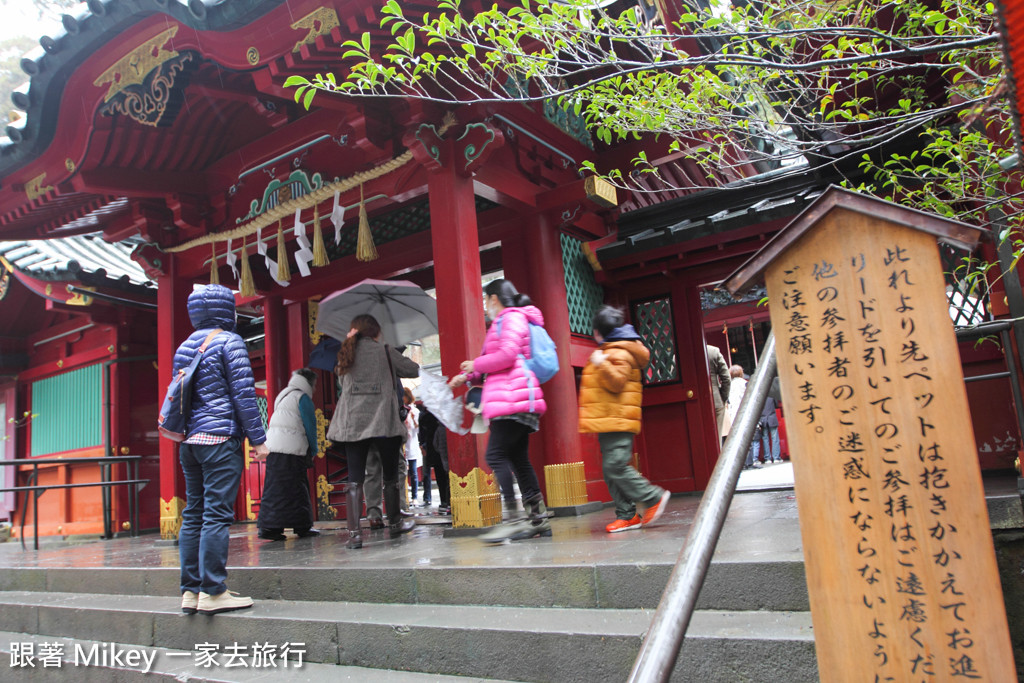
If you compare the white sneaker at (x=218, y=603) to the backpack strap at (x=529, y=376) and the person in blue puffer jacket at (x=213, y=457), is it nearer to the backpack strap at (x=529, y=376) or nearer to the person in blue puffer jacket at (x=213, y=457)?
the person in blue puffer jacket at (x=213, y=457)

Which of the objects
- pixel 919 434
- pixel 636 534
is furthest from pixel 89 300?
pixel 919 434

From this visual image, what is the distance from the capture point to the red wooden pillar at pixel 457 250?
17.8 ft

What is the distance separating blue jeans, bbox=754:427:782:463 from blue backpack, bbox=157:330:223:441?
1088 cm

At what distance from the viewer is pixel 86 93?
6656mm

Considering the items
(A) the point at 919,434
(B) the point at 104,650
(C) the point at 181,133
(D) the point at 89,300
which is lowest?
(B) the point at 104,650

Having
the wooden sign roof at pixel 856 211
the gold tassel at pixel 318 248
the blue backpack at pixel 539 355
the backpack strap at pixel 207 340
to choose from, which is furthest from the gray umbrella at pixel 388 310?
the wooden sign roof at pixel 856 211

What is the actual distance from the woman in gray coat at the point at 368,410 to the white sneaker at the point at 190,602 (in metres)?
1.53

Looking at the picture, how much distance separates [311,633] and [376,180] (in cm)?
405

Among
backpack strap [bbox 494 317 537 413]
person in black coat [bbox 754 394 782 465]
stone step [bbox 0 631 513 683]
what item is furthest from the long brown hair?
person in black coat [bbox 754 394 782 465]

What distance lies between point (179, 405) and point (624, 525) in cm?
280

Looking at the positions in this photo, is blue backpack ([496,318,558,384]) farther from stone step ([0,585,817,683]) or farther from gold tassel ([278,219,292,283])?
gold tassel ([278,219,292,283])

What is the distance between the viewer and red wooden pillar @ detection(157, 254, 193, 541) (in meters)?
7.32

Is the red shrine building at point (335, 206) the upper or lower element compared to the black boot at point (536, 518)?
upper

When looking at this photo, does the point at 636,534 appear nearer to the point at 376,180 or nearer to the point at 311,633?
the point at 311,633
